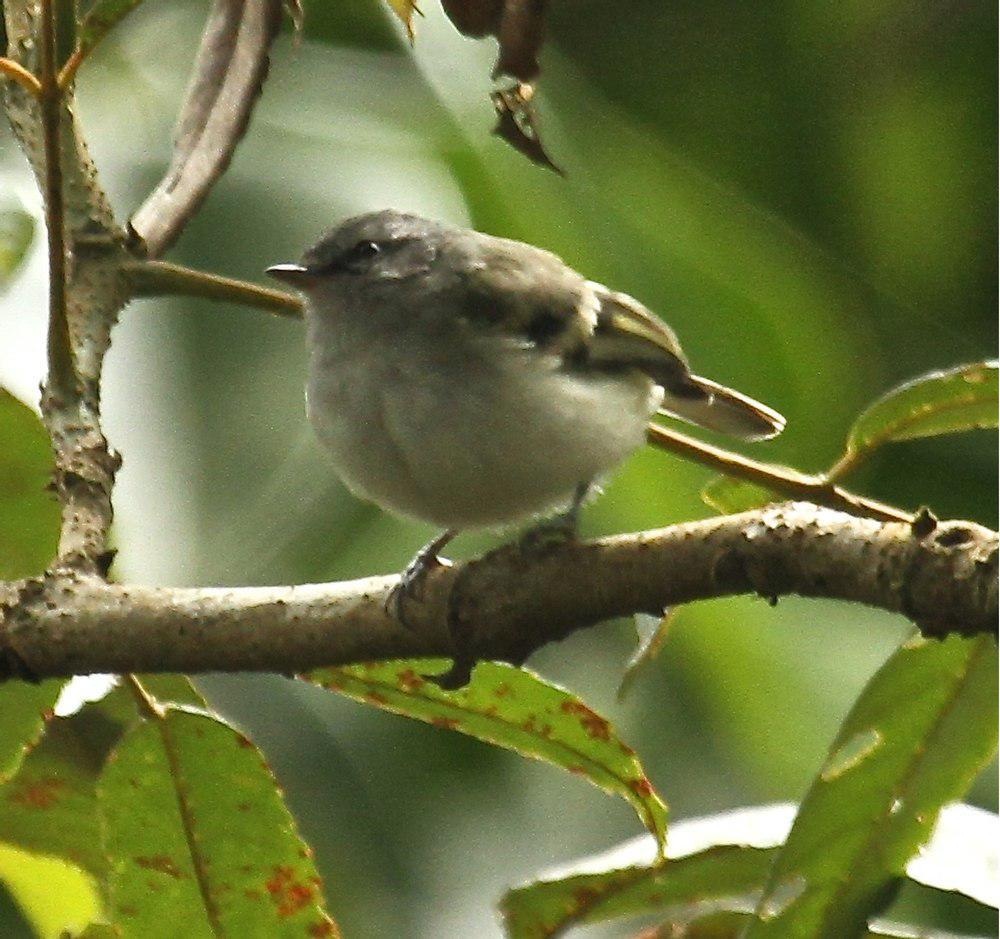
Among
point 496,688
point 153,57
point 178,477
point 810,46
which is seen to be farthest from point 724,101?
point 496,688

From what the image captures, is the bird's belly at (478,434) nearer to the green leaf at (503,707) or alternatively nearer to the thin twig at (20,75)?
the green leaf at (503,707)

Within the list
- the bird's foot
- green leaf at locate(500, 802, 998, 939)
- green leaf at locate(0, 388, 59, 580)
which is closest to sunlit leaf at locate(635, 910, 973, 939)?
green leaf at locate(500, 802, 998, 939)

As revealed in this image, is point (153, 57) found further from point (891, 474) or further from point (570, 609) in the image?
point (570, 609)

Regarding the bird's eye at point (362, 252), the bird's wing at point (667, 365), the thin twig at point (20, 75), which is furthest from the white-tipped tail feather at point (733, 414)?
the thin twig at point (20, 75)

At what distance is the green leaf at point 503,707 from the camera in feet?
7.01

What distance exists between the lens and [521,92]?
1.83 meters

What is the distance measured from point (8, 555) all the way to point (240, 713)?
295cm

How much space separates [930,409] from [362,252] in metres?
1.54

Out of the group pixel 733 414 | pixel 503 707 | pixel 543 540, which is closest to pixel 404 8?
pixel 543 540

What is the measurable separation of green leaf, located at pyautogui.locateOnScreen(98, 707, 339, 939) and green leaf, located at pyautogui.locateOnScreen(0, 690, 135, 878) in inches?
7.5

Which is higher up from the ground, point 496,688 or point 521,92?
point 521,92

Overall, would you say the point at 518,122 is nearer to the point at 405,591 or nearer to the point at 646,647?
the point at 405,591

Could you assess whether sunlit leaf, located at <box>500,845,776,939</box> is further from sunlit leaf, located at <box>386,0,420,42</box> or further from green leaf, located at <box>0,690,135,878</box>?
sunlit leaf, located at <box>386,0,420,42</box>

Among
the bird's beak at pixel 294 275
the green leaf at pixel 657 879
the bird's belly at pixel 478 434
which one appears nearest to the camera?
the green leaf at pixel 657 879
